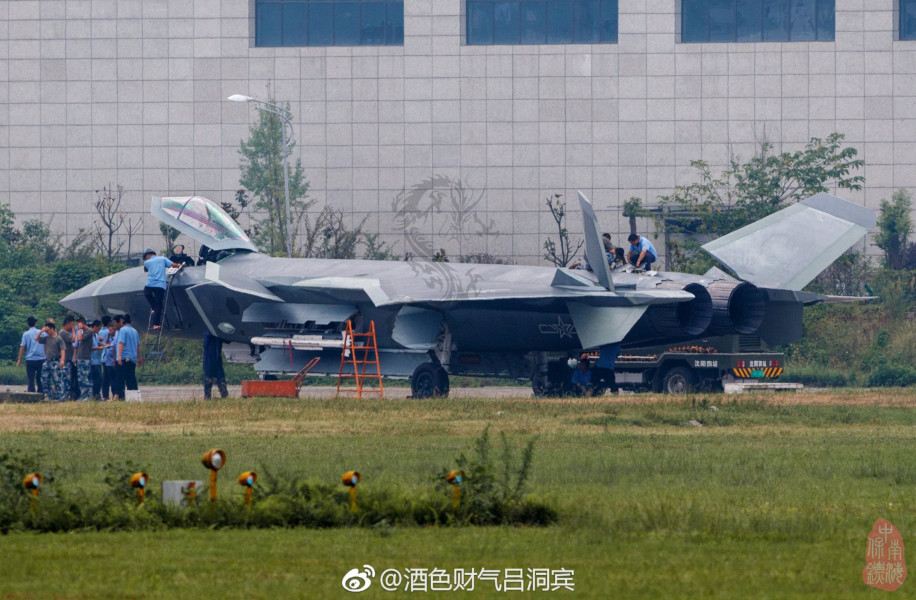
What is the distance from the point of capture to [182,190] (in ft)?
197

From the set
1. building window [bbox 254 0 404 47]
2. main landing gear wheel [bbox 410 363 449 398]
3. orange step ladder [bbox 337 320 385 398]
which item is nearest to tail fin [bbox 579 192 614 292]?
main landing gear wheel [bbox 410 363 449 398]

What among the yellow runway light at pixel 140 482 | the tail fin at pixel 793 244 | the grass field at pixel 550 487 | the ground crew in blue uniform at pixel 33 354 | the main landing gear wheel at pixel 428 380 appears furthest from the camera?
the ground crew in blue uniform at pixel 33 354

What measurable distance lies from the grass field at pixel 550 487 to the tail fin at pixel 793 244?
3.31 m

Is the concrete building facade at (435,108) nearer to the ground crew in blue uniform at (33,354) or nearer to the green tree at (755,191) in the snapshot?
the green tree at (755,191)

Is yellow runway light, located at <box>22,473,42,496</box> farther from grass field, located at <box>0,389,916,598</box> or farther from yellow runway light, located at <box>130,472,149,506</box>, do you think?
yellow runway light, located at <box>130,472,149,506</box>

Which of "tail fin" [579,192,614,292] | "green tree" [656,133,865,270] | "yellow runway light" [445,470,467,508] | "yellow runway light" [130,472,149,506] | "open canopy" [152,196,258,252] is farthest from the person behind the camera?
"green tree" [656,133,865,270]

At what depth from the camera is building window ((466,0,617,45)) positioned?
59312 mm

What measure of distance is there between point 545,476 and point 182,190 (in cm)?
4966

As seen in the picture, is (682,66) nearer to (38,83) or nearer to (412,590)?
(38,83)

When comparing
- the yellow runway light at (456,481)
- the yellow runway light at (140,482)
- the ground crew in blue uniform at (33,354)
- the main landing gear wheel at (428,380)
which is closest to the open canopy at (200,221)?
the ground crew in blue uniform at (33,354)

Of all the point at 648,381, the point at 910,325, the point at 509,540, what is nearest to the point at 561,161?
the point at 910,325

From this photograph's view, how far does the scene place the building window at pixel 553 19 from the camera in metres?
59.3

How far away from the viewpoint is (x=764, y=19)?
193 ft

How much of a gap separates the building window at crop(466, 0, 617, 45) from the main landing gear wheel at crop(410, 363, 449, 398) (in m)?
36.1
